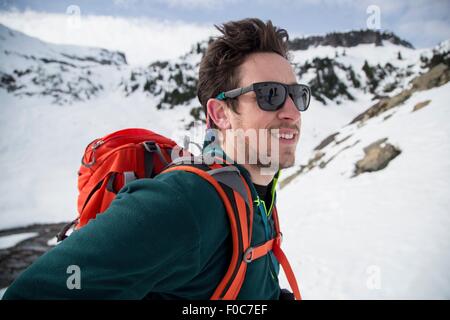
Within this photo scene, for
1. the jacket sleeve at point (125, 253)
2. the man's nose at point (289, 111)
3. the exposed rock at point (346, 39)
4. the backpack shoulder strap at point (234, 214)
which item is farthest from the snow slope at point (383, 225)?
the exposed rock at point (346, 39)

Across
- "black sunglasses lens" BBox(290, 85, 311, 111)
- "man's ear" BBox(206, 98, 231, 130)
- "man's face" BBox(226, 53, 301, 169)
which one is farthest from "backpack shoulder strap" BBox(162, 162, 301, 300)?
"black sunglasses lens" BBox(290, 85, 311, 111)

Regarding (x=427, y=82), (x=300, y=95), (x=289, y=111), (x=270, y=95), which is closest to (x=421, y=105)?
(x=427, y=82)

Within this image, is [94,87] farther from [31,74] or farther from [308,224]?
[308,224]

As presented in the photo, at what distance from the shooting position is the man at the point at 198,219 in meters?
0.88

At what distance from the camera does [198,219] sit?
105cm

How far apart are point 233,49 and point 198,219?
4.11 ft

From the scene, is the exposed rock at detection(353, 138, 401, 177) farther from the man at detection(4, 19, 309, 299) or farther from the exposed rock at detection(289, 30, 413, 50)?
the exposed rock at detection(289, 30, 413, 50)

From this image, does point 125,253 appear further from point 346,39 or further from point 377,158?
point 346,39

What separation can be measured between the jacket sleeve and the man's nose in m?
0.97

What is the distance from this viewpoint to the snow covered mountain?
456cm

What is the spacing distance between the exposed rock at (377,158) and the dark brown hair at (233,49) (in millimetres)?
8022

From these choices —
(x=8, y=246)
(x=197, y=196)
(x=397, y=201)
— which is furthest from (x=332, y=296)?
(x=8, y=246)
